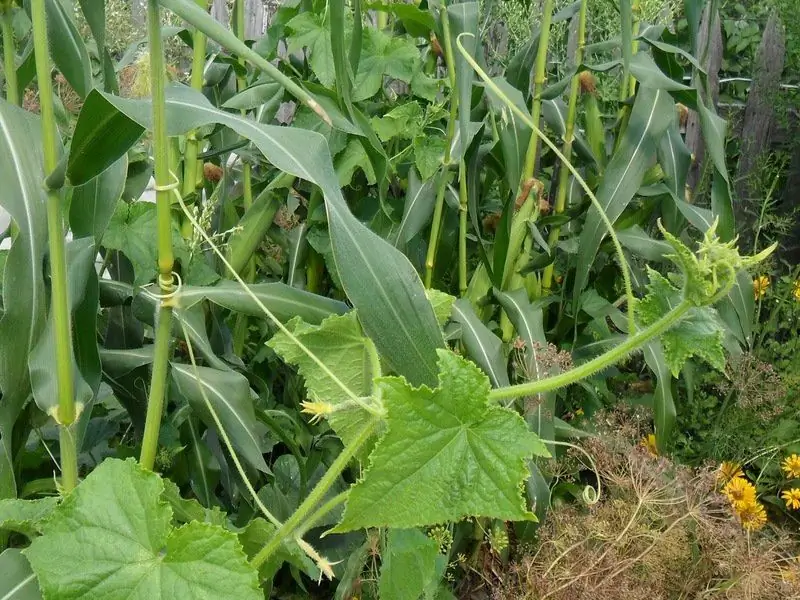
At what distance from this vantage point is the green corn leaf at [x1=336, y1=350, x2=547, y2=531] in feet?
1.93

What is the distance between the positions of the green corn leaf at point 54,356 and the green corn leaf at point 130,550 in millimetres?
143

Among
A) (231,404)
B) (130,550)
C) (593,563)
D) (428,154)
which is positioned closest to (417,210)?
(428,154)

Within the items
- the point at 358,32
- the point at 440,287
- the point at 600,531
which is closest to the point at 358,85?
the point at 358,32

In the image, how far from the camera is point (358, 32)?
3.26 ft

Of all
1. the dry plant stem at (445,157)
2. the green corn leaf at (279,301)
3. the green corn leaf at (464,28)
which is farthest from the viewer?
the dry plant stem at (445,157)

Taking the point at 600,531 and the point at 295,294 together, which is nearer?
the point at 295,294

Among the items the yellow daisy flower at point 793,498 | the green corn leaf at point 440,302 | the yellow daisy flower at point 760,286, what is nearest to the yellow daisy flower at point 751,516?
the yellow daisy flower at point 793,498

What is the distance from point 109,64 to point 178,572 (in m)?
0.69

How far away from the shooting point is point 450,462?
23.6 inches

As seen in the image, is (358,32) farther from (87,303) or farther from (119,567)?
(119,567)

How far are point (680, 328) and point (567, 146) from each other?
0.95m

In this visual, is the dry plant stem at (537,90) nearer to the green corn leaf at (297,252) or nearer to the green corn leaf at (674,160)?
the green corn leaf at (674,160)

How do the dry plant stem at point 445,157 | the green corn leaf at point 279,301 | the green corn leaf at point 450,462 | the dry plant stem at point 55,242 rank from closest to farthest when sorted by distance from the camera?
the green corn leaf at point 450,462, the dry plant stem at point 55,242, the green corn leaf at point 279,301, the dry plant stem at point 445,157

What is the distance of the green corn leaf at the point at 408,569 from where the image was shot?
0.82 metres
